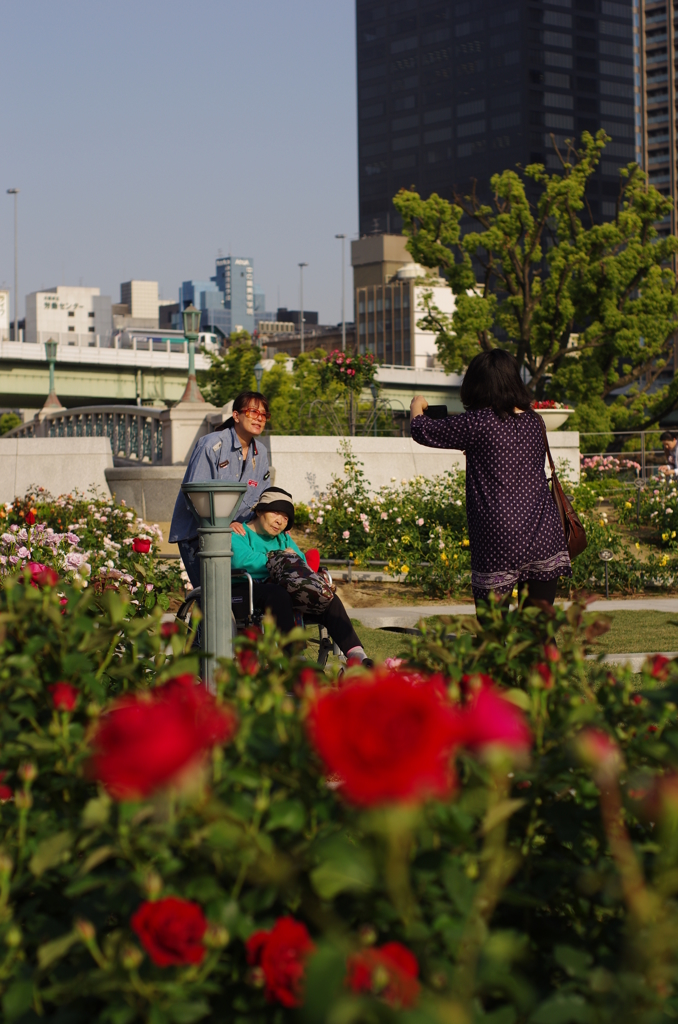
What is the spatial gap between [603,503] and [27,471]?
9.61 metres

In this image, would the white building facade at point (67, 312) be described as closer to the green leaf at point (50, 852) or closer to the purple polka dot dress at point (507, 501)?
the purple polka dot dress at point (507, 501)

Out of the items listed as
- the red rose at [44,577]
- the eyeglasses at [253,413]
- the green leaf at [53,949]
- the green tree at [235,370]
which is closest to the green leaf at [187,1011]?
the green leaf at [53,949]

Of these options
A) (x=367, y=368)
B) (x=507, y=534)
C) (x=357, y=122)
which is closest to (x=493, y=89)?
(x=357, y=122)

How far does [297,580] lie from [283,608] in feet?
0.77

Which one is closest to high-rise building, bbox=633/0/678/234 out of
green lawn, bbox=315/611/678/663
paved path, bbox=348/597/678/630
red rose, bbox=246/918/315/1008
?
paved path, bbox=348/597/678/630

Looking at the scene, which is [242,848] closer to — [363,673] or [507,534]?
[363,673]

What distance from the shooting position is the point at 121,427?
25922mm

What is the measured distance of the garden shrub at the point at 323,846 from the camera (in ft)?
3.98

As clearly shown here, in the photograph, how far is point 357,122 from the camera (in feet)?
536

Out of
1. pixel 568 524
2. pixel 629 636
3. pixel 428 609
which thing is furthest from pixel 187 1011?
pixel 428 609

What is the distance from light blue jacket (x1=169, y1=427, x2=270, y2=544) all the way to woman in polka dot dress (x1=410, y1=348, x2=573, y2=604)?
155cm

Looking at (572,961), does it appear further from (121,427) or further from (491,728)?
(121,427)

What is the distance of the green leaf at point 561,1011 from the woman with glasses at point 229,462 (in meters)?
4.33

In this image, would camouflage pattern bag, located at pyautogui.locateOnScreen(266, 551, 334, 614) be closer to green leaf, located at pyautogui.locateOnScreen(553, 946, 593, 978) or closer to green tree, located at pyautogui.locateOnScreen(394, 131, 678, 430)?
green leaf, located at pyautogui.locateOnScreen(553, 946, 593, 978)
